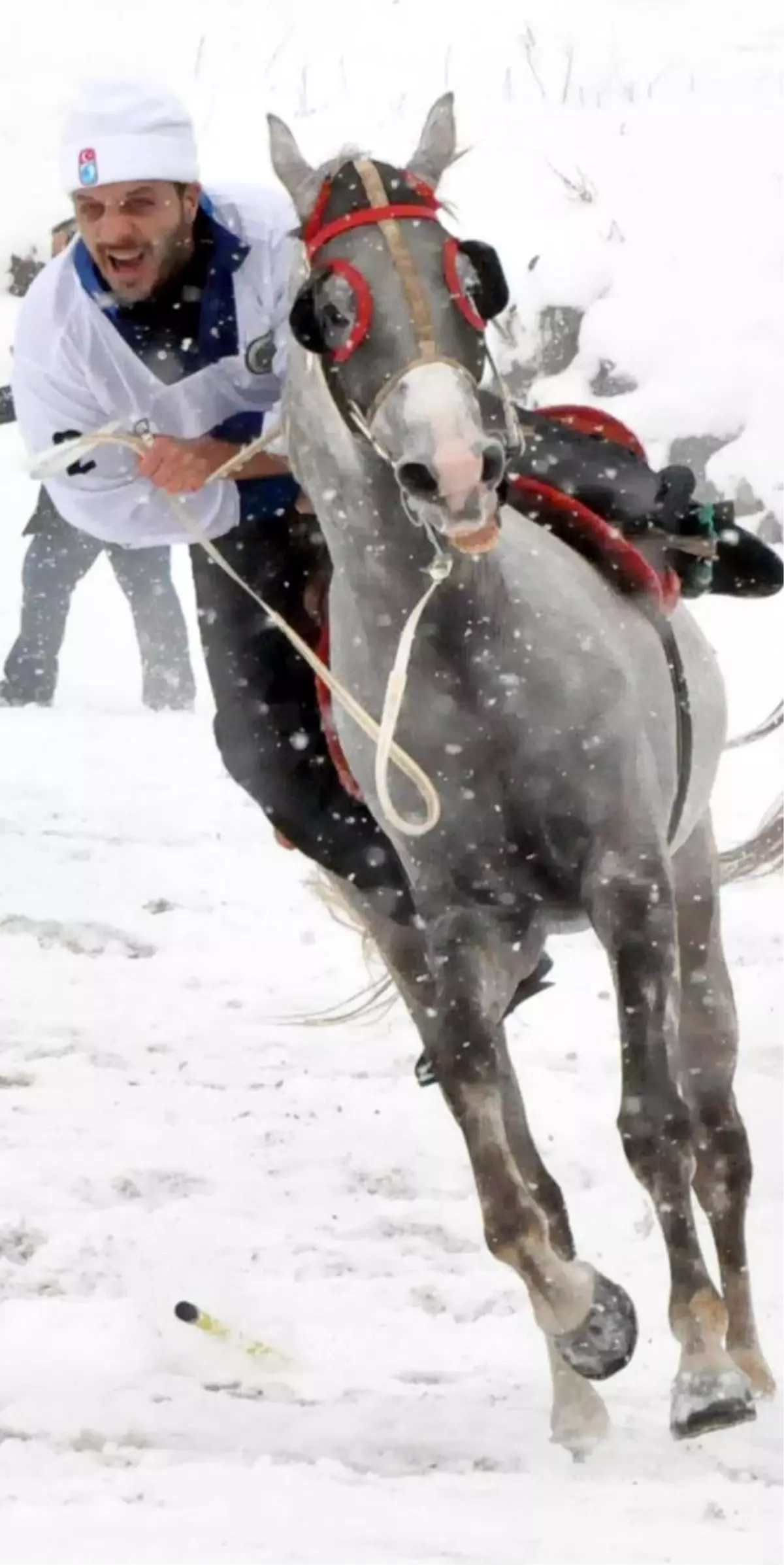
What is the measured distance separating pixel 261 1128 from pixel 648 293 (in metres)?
8.58

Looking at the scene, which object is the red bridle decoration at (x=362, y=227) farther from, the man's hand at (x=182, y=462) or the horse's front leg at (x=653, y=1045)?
the horse's front leg at (x=653, y=1045)

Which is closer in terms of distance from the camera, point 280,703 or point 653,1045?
point 653,1045

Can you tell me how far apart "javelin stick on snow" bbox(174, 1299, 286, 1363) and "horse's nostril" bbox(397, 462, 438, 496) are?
63.0 inches

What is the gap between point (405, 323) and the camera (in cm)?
307

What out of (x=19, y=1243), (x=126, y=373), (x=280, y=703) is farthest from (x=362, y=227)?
(x=19, y=1243)

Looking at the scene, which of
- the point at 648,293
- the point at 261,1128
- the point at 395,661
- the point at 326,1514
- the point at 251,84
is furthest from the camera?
the point at 251,84

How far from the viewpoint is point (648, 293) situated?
12.8 meters

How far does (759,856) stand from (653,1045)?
6.23 feet

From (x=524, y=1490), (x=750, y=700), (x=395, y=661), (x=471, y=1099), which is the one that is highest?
(x=395, y=661)

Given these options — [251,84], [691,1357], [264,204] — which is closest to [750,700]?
[264,204]

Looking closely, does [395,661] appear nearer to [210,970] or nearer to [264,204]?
[264,204]

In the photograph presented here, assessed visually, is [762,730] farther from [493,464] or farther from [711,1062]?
[493,464]

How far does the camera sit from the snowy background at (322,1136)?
9.89 feet

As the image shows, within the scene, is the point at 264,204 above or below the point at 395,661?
above
